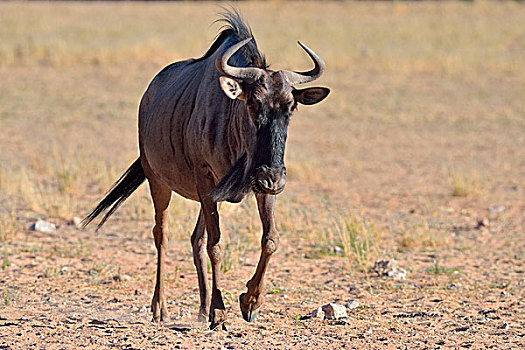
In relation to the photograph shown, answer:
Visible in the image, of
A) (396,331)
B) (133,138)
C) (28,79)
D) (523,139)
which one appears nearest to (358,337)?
(396,331)

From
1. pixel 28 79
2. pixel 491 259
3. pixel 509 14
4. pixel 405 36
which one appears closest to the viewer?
pixel 491 259

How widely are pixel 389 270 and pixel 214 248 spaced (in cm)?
235

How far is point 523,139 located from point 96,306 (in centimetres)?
1160

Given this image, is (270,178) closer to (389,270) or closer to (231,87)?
(231,87)

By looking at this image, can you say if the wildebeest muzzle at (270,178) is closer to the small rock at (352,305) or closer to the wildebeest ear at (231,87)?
the wildebeest ear at (231,87)

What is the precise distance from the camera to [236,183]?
5.04m

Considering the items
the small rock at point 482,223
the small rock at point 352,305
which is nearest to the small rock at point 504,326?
the small rock at point 352,305

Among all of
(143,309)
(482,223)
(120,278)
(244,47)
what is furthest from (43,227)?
(482,223)

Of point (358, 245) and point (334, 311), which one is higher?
point (358, 245)

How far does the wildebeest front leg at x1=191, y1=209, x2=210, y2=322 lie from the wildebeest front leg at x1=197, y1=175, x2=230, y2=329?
14.0 inches

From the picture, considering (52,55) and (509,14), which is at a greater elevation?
(509,14)

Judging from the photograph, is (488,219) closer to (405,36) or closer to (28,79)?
(28,79)

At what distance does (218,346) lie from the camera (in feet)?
16.6

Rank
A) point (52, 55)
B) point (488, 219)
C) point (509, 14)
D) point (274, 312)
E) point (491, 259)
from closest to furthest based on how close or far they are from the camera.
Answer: point (274, 312) < point (491, 259) < point (488, 219) < point (52, 55) < point (509, 14)
